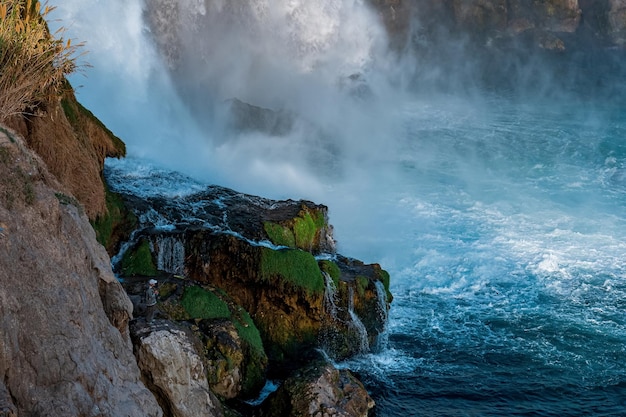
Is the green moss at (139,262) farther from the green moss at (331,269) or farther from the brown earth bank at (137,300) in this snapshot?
the green moss at (331,269)

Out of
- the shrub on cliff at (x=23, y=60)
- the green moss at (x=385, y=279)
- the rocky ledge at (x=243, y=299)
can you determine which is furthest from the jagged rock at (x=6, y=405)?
the green moss at (x=385, y=279)

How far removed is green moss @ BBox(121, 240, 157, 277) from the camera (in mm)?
11602

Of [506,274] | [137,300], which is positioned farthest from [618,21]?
[137,300]

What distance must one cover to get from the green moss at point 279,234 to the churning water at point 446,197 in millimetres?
2333

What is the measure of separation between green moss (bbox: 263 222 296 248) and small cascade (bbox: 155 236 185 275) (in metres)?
1.55

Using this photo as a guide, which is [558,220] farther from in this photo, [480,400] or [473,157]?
[480,400]

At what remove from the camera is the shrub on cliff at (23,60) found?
810 cm

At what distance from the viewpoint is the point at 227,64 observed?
2761cm

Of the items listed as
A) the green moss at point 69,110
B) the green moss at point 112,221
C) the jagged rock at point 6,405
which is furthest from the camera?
the green moss at point 69,110

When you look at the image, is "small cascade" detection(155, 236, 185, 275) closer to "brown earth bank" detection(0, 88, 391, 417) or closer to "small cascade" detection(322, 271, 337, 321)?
"brown earth bank" detection(0, 88, 391, 417)

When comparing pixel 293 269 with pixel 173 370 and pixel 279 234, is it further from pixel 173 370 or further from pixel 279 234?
pixel 173 370

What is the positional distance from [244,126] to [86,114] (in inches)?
407

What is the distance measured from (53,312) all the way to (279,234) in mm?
6753

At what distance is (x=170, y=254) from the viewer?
40.5ft
